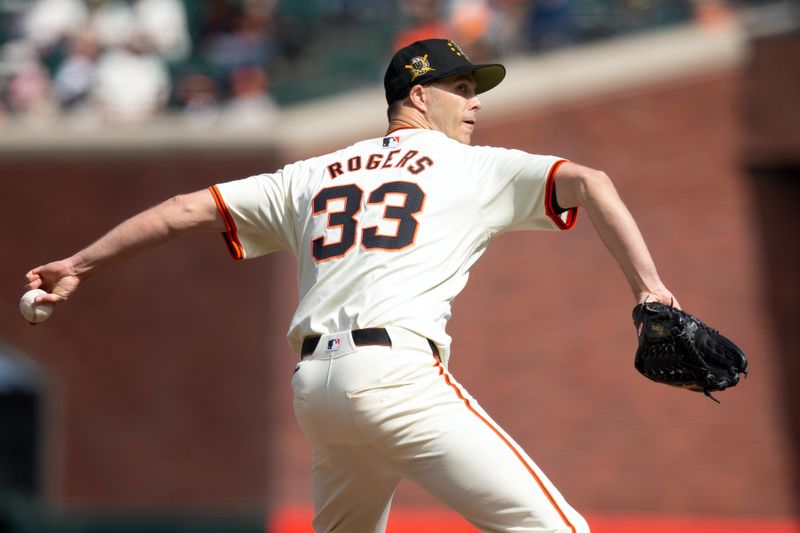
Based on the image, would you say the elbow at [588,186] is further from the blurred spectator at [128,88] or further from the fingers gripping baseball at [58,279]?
the blurred spectator at [128,88]

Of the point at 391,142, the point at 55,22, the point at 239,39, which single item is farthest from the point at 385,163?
the point at 55,22

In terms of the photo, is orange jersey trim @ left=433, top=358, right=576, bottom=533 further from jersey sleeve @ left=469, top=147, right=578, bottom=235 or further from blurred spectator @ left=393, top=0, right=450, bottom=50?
blurred spectator @ left=393, top=0, right=450, bottom=50

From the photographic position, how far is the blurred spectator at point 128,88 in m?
14.4

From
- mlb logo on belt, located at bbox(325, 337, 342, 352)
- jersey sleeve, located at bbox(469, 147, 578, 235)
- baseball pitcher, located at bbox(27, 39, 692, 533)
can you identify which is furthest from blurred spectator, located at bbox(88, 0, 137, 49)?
mlb logo on belt, located at bbox(325, 337, 342, 352)

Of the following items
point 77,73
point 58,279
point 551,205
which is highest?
point 77,73

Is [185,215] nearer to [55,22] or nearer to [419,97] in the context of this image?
[419,97]

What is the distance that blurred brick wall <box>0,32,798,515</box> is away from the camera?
14.1 m

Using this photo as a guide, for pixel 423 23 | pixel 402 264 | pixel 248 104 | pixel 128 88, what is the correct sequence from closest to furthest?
pixel 402 264
pixel 423 23
pixel 248 104
pixel 128 88

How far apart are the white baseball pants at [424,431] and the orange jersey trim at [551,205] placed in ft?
2.05

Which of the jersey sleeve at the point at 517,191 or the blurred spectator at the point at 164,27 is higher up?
the blurred spectator at the point at 164,27

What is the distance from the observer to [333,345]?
169 inches

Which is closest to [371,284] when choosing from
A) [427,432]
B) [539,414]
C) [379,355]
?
[379,355]

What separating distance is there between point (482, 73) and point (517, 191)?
718 mm

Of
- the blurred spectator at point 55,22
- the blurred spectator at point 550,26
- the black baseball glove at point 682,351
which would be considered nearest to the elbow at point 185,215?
the black baseball glove at point 682,351
